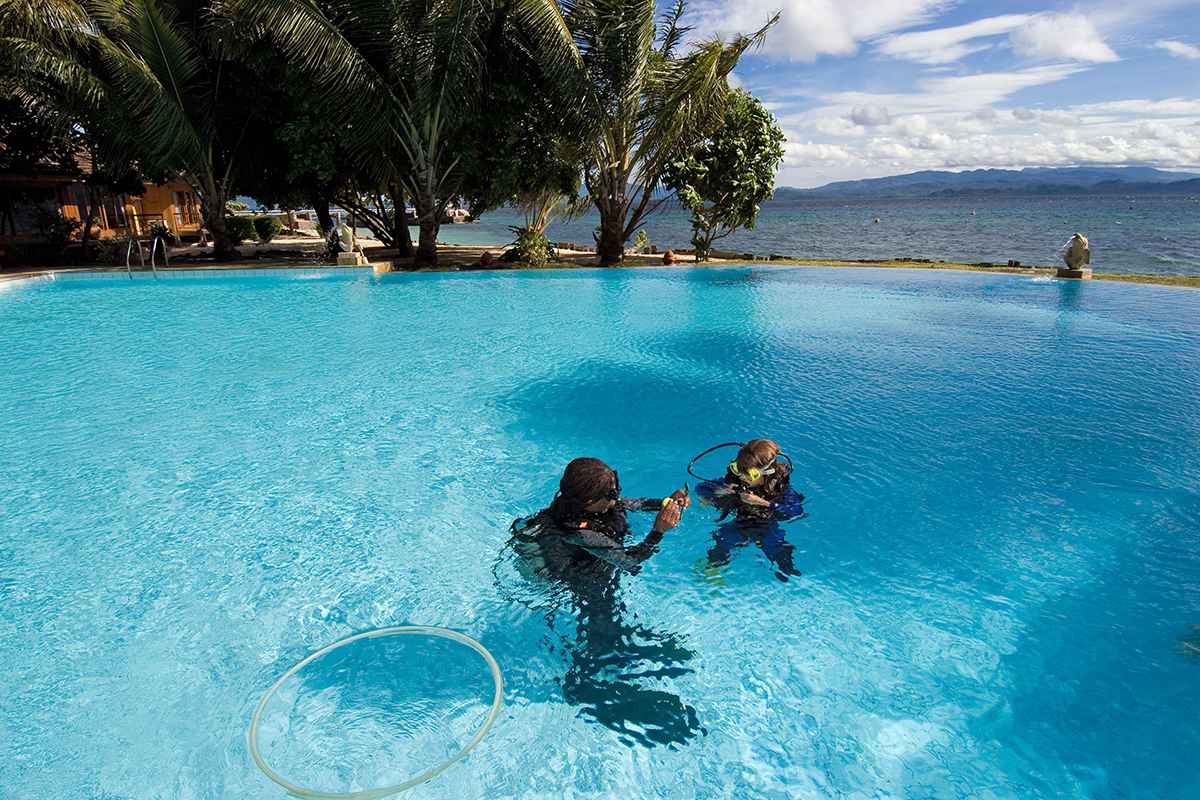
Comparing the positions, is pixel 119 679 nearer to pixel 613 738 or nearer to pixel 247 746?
pixel 247 746

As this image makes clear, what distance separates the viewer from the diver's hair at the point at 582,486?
3432 mm

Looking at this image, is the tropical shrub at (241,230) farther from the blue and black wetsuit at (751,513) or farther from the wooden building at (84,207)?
the blue and black wetsuit at (751,513)

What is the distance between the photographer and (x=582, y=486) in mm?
3430

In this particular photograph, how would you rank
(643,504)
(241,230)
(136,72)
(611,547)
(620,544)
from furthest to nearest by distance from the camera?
1. (241,230)
2. (136,72)
3. (643,504)
4. (620,544)
5. (611,547)

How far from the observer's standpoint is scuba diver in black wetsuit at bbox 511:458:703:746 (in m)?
3.45

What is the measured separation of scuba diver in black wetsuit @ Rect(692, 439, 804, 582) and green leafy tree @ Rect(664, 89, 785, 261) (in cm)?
1687

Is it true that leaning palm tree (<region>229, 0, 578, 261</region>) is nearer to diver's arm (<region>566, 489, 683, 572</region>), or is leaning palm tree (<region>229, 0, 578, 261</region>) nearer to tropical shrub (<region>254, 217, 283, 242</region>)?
tropical shrub (<region>254, 217, 283, 242</region>)

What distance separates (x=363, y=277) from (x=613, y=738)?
56.6 ft

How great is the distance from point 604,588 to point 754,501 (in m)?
1.21

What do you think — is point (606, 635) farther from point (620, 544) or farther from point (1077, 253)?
point (1077, 253)

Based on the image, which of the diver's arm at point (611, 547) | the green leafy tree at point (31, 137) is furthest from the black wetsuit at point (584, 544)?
the green leafy tree at point (31, 137)

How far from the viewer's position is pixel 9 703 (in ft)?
12.0

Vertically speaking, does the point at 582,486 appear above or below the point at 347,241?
below

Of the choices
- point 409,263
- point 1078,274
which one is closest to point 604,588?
point 409,263
